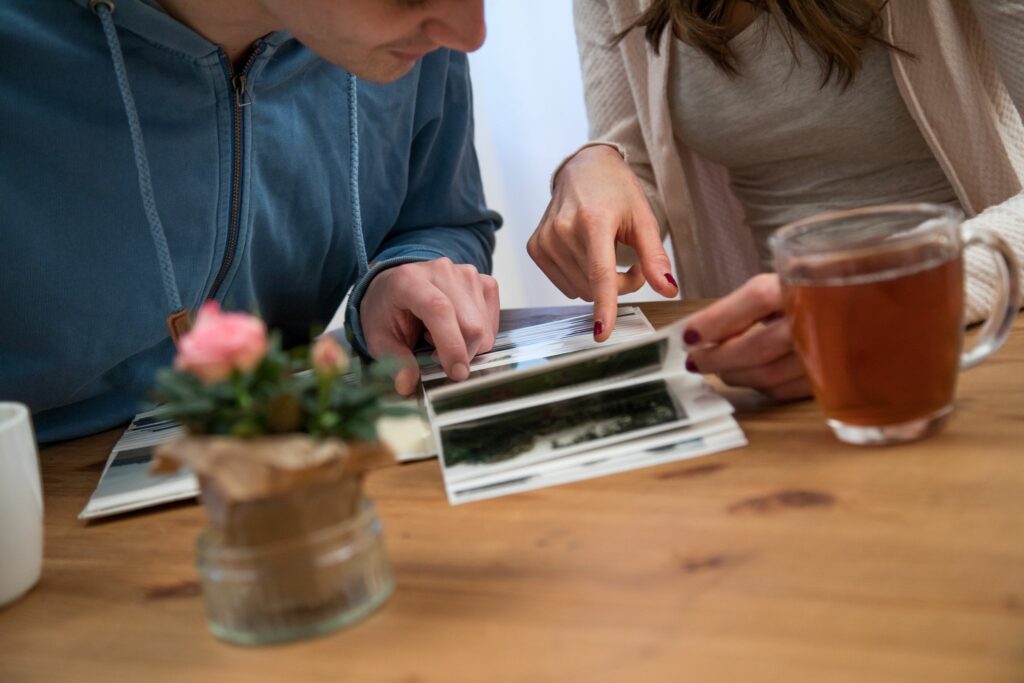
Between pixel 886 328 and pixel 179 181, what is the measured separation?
75 centimetres

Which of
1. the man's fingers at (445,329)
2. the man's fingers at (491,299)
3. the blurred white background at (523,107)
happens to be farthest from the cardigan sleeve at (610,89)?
the blurred white background at (523,107)

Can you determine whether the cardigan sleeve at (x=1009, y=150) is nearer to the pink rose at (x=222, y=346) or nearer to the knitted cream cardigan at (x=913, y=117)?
the knitted cream cardigan at (x=913, y=117)

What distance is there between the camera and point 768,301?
2.32 ft

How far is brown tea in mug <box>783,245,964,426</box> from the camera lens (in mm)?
606

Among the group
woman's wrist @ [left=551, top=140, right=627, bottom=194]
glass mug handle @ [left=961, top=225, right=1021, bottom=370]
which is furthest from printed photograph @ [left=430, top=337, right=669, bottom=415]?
woman's wrist @ [left=551, top=140, right=627, bottom=194]

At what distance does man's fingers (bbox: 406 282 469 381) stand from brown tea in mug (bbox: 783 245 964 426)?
343mm

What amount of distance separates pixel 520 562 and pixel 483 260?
90 centimetres

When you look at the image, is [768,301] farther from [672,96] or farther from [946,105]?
[672,96]

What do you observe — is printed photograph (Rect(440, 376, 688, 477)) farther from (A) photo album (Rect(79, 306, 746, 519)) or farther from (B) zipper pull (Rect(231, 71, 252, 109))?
(B) zipper pull (Rect(231, 71, 252, 109))

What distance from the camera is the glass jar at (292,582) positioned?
1.61 feet

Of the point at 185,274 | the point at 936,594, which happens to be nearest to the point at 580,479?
the point at 936,594

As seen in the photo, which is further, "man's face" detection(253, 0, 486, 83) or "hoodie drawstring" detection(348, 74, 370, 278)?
"hoodie drawstring" detection(348, 74, 370, 278)

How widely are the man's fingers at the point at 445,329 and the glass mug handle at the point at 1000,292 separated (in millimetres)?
414

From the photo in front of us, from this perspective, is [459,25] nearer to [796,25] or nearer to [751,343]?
[751,343]
